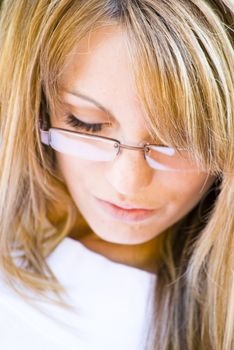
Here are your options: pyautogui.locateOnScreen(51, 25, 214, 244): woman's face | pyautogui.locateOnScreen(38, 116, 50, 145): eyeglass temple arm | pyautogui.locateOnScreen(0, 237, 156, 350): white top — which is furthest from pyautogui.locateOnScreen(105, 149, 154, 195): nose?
pyautogui.locateOnScreen(0, 237, 156, 350): white top

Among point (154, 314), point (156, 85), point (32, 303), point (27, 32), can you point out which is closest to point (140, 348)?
point (154, 314)

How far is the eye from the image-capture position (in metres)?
1.23

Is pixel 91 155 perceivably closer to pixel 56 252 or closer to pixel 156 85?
pixel 156 85

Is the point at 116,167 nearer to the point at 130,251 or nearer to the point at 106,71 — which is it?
the point at 106,71

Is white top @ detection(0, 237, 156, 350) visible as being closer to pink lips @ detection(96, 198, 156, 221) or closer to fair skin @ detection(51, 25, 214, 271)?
fair skin @ detection(51, 25, 214, 271)

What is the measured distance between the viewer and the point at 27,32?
1.22 metres

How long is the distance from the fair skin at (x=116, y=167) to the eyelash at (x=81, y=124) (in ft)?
0.03

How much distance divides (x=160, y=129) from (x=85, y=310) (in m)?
0.51

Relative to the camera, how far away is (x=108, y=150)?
124cm

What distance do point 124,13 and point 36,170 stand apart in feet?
1.35

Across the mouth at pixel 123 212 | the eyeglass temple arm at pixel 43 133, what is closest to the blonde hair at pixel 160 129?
the eyeglass temple arm at pixel 43 133

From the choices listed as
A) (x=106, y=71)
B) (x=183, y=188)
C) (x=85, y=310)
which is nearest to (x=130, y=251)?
(x=85, y=310)

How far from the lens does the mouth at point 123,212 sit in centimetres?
135

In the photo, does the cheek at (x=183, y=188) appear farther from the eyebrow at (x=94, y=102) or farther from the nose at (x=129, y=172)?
the eyebrow at (x=94, y=102)
